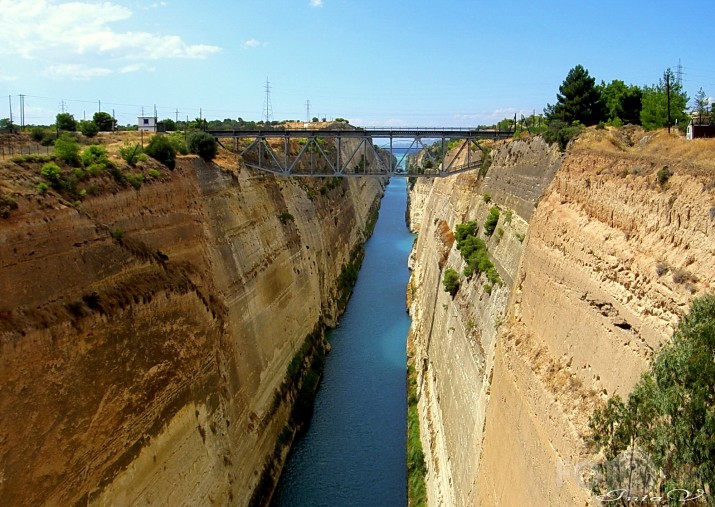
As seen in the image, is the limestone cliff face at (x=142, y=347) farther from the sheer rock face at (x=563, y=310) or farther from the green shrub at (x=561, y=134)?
the green shrub at (x=561, y=134)

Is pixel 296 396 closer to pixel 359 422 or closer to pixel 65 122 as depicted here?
pixel 359 422

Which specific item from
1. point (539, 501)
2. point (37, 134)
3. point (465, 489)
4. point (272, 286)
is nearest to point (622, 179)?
point (539, 501)

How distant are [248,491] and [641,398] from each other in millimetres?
13256

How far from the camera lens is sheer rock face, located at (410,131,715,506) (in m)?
9.99

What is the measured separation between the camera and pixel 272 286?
25.8m

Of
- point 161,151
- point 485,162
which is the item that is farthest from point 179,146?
point 485,162

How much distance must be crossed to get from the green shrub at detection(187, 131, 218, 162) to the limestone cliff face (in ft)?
2.51

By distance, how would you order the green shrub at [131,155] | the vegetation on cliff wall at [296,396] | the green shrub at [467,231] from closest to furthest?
the green shrub at [131,155] < the vegetation on cliff wall at [296,396] < the green shrub at [467,231]

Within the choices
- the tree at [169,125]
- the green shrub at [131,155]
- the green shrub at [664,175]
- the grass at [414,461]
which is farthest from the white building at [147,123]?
the green shrub at [664,175]

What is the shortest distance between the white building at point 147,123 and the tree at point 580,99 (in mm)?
19820

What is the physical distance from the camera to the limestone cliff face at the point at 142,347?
12.2 meters

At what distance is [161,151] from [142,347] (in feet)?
26.2

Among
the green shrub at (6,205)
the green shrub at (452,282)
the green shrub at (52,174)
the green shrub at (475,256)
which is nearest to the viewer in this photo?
the green shrub at (6,205)

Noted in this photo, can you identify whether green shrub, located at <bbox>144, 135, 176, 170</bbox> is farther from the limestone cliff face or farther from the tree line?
the tree line
